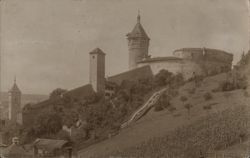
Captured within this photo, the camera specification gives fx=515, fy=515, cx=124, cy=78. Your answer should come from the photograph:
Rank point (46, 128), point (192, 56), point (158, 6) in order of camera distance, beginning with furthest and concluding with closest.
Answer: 1. point (192, 56)
2. point (46, 128)
3. point (158, 6)

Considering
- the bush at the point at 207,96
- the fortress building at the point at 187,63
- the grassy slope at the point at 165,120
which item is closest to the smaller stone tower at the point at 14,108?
the grassy slope at the point at 165,120

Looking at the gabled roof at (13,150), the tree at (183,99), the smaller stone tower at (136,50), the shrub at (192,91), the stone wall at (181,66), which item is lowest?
the gabled roof at (13,150)

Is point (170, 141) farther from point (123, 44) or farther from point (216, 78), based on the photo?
point (216, 78)

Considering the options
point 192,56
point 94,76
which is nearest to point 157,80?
point 192,56

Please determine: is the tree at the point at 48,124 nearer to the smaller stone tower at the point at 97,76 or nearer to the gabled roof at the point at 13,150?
the gabled roof at the point at 13,150

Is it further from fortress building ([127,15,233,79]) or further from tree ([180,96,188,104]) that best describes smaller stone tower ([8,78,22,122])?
fortress building ([127,15,233,79])

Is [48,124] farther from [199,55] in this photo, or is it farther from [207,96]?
[199,55]

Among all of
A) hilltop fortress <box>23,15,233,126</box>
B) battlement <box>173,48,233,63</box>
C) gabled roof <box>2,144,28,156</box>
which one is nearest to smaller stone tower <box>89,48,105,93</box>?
hilltop fortress <box>23,15,233,126</box>
